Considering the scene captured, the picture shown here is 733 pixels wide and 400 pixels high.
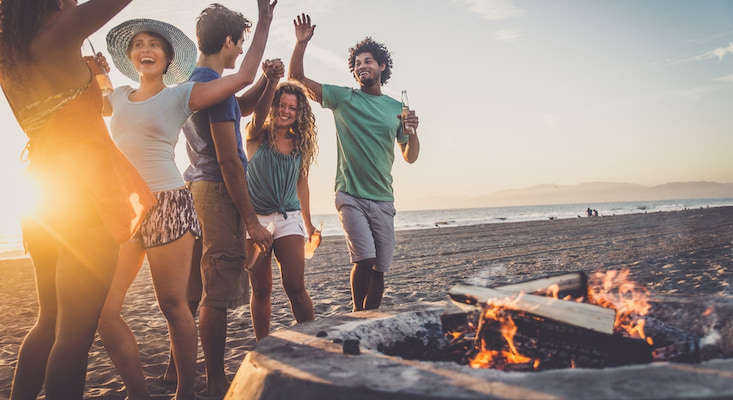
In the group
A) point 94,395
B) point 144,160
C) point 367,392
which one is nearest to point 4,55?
point 144,160

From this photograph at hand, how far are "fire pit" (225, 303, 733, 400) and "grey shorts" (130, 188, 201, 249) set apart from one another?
0.92 m

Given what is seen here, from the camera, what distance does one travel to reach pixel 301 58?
3.73 meters

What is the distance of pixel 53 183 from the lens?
1722mm

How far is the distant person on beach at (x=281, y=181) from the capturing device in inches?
128

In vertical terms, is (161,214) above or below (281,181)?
below

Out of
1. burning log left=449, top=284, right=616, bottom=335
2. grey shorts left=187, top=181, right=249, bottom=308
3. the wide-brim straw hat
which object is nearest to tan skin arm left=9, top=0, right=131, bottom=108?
the wide-brim straw hat

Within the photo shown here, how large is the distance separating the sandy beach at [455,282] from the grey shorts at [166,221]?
126cm

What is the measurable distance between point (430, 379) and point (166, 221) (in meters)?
1.70

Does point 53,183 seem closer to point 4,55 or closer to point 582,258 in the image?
point 4,55

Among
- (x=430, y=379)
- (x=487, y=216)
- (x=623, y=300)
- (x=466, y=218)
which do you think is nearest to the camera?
(x=430, y=379)

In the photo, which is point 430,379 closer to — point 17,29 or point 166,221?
point 166,221

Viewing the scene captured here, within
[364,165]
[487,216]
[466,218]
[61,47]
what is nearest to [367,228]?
[364,165]

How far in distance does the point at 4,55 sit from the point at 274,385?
5.22 ft

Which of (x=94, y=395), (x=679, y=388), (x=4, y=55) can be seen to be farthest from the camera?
(x=94, y=395)
